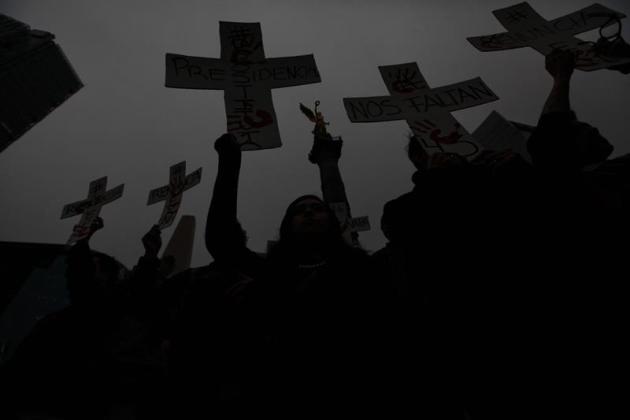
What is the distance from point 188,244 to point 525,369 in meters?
5.61

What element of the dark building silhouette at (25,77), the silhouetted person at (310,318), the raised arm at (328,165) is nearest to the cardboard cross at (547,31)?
the silhouetted person at (310,318)

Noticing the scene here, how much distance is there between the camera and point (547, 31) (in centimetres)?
339

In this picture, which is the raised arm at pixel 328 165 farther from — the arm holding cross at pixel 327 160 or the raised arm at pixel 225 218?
the raised arm at pixel 225 218

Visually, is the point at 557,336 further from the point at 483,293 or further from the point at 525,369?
the point at 483,293

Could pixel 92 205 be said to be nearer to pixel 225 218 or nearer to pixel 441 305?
pixel 225 218

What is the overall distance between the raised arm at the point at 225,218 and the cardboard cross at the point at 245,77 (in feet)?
2.24

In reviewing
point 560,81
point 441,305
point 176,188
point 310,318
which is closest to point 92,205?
point 176,188

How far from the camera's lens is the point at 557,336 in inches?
46.9

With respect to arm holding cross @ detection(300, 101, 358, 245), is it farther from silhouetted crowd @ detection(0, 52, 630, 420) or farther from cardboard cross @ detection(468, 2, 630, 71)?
silhouetted crowd @ detection(0, 52, 630, 420)

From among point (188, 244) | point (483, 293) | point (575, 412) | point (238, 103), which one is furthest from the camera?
point (188, 244)

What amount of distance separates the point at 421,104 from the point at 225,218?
→ 2.12 m

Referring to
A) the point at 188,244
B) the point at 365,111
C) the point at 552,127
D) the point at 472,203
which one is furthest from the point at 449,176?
the point at 188,244

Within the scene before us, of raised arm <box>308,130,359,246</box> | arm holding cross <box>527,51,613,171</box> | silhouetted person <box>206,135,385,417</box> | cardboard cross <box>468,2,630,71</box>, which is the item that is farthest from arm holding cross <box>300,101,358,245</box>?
arm holding cross <box>527,51,613,171</box>

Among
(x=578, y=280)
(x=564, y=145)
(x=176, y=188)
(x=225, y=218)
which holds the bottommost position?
(x=578, y=280)
